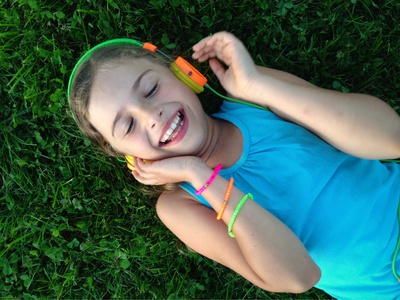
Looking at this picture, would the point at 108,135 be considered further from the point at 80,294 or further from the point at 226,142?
the point at 80,294

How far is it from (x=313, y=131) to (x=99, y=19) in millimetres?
1943

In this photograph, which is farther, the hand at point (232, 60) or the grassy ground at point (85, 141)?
the grassy ground at point (85, 141)

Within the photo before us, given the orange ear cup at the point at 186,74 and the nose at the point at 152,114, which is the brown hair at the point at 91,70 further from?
the nose at the point at 152,114

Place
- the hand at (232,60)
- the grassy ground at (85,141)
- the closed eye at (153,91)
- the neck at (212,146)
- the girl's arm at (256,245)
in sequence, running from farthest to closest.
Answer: the grassy ground at (85,141) < the neck at (212,146) < the hand at (232,60) < the closed eye at (153,91) < the girl's arm at (256,245)

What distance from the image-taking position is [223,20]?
3574 mm

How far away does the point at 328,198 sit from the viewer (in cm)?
290

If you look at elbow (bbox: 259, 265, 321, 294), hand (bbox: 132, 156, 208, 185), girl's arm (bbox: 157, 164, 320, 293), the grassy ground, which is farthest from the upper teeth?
elbow (bbox: 259, 265, 321, 294)

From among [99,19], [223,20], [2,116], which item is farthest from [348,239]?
[2,116]

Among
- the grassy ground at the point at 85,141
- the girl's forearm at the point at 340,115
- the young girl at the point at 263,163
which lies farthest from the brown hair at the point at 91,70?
the girl's forearm at the point at 340,115

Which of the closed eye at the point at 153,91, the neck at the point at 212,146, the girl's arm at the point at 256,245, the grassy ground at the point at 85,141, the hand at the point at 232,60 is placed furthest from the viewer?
the grassy ground at the point at 85,141

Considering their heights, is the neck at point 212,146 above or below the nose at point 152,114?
below

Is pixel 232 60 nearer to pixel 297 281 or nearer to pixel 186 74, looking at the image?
pixel 186 74

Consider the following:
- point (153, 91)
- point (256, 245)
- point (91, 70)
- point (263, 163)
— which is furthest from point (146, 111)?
point (256, 245)

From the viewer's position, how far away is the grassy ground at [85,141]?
3559mm
